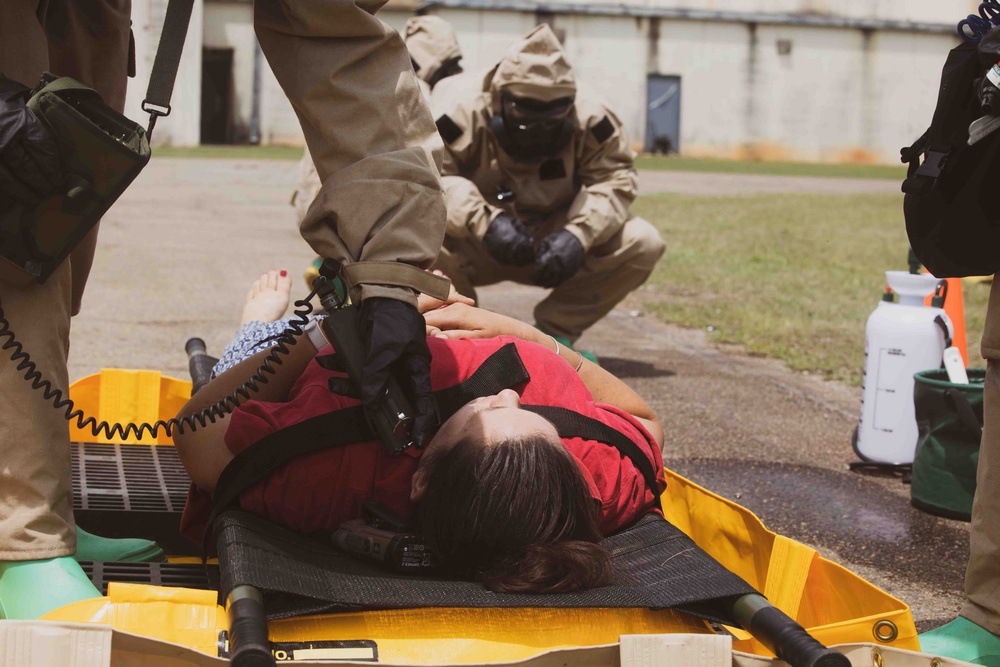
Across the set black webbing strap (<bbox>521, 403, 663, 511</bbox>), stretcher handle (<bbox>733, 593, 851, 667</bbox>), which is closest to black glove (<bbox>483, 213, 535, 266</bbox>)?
black webbing strap (<bbox>521, 403, 663, 511</bbox>)

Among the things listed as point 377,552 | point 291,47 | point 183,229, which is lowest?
point 183,229

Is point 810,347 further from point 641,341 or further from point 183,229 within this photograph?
point 183,229

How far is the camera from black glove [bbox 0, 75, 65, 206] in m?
2.17

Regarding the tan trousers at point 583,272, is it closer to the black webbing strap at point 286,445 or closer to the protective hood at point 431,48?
the protective hood at point 431,48

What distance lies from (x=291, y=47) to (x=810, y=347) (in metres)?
5.07

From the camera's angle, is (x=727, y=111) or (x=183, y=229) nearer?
(x=183, y=229)

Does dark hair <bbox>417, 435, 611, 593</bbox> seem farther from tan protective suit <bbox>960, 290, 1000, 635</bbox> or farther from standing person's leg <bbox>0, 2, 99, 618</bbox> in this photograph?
tan protective suit <bbox>960, 290, 1000, 635</bbox>

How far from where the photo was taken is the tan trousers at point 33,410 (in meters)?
2.39

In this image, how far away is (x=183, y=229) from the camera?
11.5 meters

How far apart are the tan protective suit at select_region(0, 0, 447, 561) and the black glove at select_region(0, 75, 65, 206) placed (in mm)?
254

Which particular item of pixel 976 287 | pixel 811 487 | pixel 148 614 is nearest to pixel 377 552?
pixel 148 614

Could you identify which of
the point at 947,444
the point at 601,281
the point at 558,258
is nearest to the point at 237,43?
the point at 601,281

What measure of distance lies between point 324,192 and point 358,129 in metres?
0.16

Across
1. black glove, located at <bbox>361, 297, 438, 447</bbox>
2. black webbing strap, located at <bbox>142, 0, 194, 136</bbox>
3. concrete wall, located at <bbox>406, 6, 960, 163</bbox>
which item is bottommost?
concrete wall, located at <bbox>406, 6, 960, 163</bbox>
